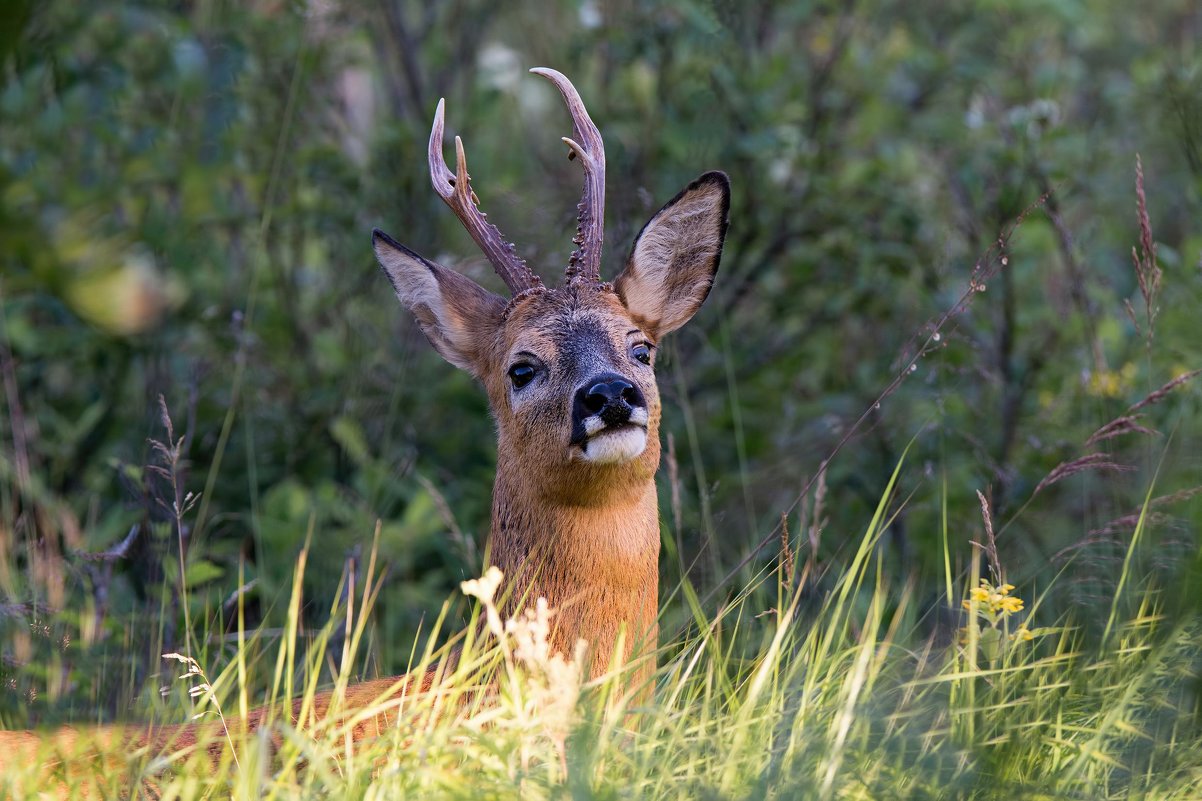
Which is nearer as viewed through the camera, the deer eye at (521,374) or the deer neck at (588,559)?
the deer neck at (588,559)

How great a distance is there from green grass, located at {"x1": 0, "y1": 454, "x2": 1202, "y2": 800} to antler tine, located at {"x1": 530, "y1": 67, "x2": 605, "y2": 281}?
1114mm

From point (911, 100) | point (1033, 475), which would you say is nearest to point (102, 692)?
point (1033, 475)

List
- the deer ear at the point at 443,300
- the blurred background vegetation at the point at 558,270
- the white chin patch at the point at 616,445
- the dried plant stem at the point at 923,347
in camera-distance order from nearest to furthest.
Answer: the dried plant stem at the point at 923,347 < the white chin patch at the point at 616,445 < the deer ear at the point at 443,300 < the blurred background vegetation at the point at 558,270

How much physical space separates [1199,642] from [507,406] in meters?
1.80

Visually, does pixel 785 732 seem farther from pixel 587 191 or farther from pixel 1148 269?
pixel 1148 269

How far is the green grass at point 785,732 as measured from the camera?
7.89 ft

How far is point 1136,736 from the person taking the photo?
274 centimetres

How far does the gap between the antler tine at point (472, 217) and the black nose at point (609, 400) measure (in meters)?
0.57

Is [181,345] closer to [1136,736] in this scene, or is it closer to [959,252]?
[959,252]

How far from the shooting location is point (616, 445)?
350cm

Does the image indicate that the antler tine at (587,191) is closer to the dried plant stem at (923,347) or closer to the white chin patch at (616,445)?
the white chin patch at (616,445)

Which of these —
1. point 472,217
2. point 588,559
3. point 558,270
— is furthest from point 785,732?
point 558,270

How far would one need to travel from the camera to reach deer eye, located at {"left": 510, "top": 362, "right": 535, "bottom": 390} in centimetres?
388

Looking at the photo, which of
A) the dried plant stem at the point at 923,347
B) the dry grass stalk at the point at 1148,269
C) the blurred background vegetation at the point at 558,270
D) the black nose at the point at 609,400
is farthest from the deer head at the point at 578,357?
the dry grass stalk at the point at 1148,269
